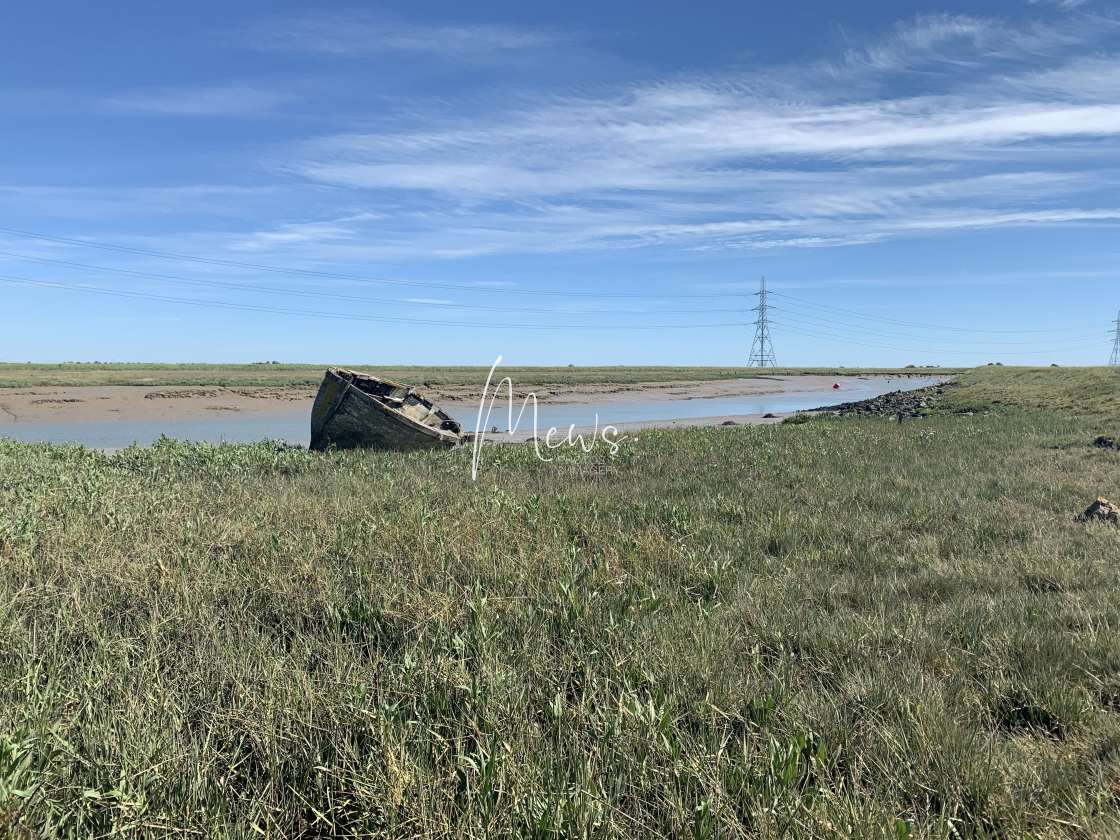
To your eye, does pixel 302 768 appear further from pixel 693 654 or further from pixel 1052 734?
pixel 1052 734

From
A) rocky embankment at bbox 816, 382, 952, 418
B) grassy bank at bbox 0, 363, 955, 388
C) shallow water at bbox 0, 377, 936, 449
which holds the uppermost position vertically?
grassy bank at bbox 0, 363, 955, 388

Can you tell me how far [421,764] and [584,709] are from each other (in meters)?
0.91

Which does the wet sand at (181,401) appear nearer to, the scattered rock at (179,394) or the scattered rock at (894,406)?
the scattered rock at (179,394)

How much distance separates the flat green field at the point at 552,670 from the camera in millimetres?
2855

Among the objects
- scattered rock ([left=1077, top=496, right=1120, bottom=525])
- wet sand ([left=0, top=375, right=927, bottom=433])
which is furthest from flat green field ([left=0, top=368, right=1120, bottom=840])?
wet sand ([left=0, top=375, right=927, bottom=433])

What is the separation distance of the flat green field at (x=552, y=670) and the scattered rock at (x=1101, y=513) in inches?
13.3

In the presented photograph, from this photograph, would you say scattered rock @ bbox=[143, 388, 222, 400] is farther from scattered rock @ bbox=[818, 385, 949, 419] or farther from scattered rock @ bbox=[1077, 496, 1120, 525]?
scattered rock @ bbox=[1077, 496, 1120, 525]

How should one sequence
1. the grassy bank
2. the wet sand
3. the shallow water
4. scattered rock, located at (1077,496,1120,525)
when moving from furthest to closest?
the grassy bank < the wet sand < the shallow water < scattered rock, located at (1077,496,1120,525)

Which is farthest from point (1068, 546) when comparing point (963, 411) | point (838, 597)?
point (963, 411)

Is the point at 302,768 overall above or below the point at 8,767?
below

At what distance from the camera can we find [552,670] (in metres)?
4.15

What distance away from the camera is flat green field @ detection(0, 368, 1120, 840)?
112 inches

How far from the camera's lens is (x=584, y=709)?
353 cm

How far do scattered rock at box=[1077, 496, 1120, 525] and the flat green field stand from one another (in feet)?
1.11
